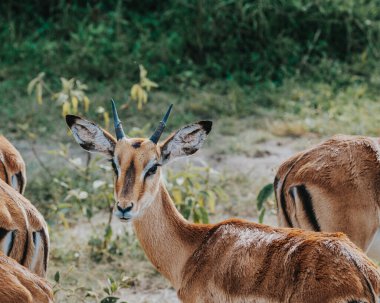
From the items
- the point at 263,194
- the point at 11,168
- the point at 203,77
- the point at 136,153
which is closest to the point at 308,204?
the point at 263,194

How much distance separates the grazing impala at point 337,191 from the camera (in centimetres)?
520

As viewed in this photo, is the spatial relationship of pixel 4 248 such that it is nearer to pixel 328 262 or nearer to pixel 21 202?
pixel 21 202

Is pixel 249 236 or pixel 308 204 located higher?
pixel 249 236

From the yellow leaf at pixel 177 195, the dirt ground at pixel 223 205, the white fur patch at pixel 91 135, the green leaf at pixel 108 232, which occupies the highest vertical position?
the white fur patch at pixel 91 135

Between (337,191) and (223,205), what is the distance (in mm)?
2470

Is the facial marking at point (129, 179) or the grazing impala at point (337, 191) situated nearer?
the facial marking at point (129, 179)

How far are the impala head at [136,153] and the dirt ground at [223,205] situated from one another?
1183mm

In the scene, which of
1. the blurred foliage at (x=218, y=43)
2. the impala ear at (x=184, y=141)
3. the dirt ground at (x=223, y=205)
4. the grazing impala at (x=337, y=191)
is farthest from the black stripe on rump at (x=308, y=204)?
the blurred foliage at (x=218, y=43)

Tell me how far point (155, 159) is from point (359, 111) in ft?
14.8

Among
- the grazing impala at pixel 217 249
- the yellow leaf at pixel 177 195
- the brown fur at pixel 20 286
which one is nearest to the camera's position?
the brown fur at pixel 20 286

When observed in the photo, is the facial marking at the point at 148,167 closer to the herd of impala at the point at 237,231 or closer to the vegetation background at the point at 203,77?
the herd of impala at the point at 237,231

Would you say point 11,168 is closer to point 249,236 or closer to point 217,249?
point 217,249

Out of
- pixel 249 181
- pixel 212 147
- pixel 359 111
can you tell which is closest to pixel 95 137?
pixel 249 181

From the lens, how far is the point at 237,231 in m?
4.70
